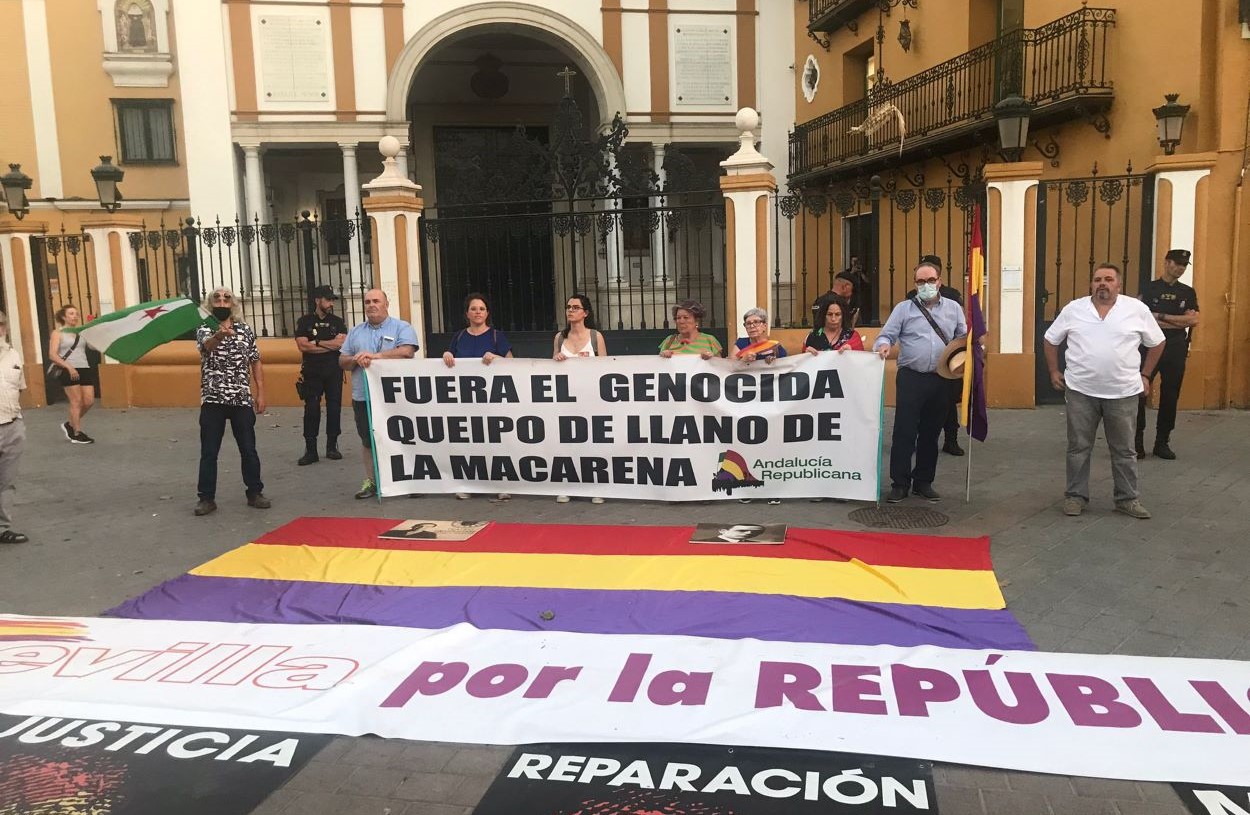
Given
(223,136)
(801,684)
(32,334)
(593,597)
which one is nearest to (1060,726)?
(801,684)

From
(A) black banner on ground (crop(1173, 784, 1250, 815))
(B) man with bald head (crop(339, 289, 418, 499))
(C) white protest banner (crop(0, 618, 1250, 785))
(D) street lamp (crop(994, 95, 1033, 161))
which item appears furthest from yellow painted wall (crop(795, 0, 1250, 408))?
(A) black banner on ground (crop(1173, 784, 1250, 815))

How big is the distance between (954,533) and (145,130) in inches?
894

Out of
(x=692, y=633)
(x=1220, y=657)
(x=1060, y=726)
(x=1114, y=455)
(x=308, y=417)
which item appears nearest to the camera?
(x=1060, y=726)

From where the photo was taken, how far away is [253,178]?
63.0 feet

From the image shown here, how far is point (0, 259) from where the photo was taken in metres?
14.7

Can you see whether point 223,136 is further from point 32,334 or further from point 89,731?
point 89,731

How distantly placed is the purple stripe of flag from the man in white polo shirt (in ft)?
7.71

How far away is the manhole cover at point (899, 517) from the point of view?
259 inches

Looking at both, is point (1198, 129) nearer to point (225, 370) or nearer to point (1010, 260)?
point (1010, 260)

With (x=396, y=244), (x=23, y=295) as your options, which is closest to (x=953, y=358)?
(x=396, y=244)

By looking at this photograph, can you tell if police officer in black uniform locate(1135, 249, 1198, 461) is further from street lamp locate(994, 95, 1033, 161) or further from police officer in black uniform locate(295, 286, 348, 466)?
police officer in black uniform locate(295, 286, 348, 466)

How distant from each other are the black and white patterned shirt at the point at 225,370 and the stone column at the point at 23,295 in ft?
31.2

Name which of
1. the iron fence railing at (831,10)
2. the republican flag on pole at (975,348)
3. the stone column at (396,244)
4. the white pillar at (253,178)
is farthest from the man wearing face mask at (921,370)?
the white pillar at (253,178)

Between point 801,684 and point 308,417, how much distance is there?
698 centimetres
